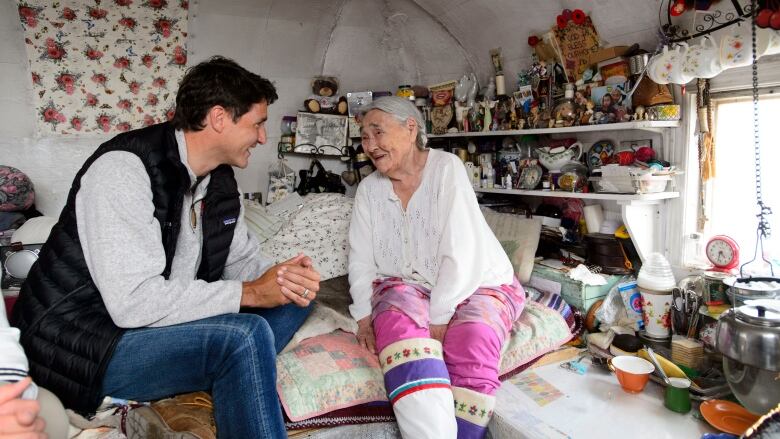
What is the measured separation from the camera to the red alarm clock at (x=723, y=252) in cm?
217

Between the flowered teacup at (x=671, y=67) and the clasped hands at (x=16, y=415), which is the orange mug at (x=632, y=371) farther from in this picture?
the clasped hands at (x=16, y=415)

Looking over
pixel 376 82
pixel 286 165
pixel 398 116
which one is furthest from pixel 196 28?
pixel 398 116

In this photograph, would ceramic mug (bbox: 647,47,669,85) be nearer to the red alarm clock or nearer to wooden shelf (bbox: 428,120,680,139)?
wooden shelf (bbox: 428,120,680,139)

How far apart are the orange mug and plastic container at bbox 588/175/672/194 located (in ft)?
2.51

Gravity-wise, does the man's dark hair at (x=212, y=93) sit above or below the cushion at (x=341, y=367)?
above

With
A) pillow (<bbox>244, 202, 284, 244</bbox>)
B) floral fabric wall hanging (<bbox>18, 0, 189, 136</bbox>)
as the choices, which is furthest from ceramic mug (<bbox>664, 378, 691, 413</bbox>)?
floral fabric wall hanging (<bbox>18, 0, 189, 136</bbox>)

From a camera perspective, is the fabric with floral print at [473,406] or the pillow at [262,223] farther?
the pillow at [262,223]

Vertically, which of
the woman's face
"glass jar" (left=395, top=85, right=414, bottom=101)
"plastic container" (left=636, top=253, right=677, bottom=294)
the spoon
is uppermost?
"glass jar" (left=395, top=85, right=414, bottom=101)

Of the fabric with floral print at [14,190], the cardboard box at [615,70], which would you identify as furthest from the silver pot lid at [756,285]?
the fabric with floral print at [14,190]

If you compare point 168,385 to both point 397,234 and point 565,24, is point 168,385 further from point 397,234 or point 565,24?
point 565,24

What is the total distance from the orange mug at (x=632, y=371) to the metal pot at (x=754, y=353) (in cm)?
34

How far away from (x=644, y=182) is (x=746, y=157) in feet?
1.50

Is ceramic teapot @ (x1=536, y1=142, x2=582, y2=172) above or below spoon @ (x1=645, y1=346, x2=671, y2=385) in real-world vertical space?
above

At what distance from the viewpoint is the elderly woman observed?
5.41 ft
